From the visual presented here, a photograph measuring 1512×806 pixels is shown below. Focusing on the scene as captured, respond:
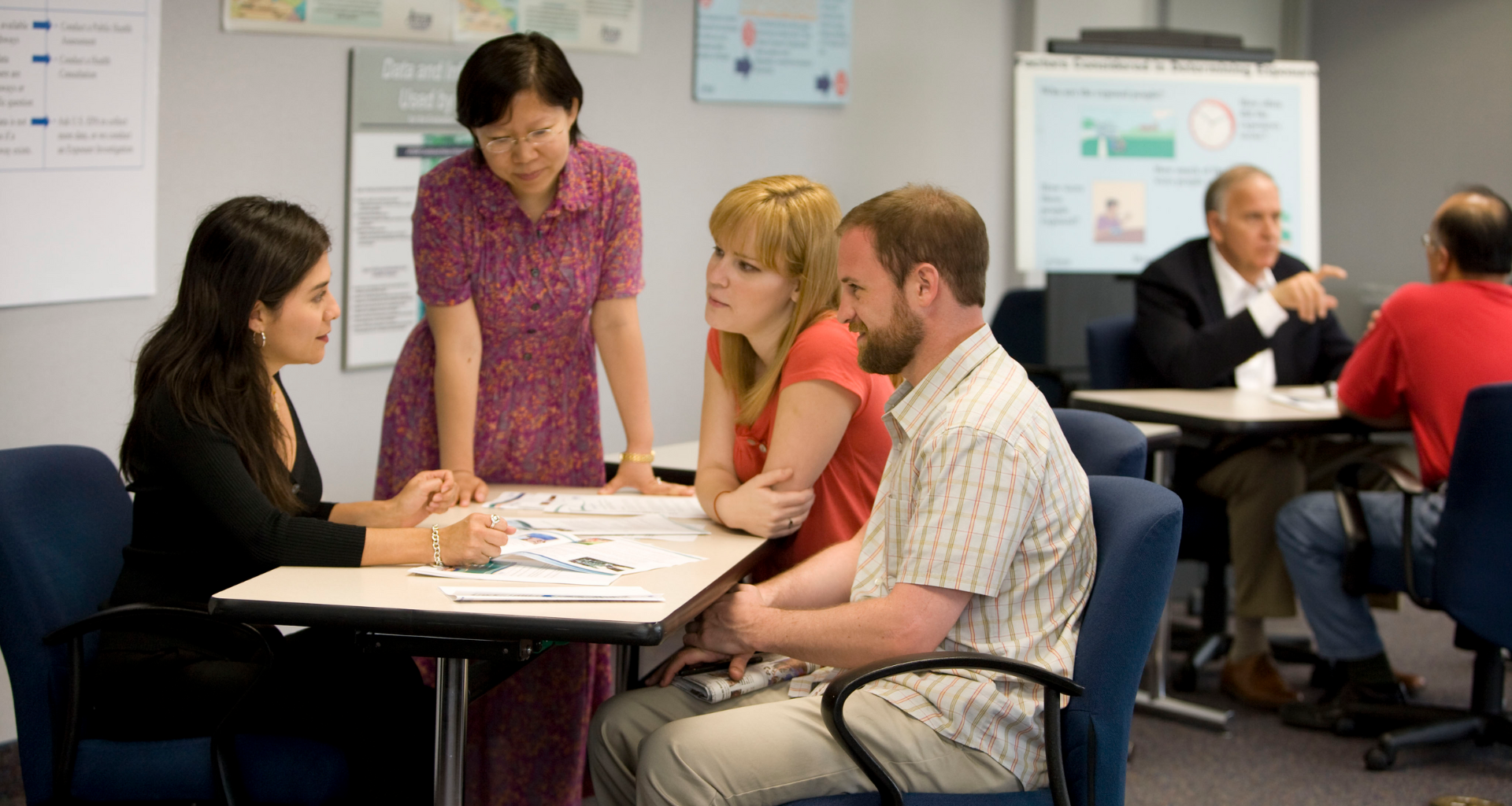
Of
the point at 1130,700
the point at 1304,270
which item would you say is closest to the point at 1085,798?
the point at 1130,700

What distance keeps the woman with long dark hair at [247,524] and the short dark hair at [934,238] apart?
670 millimetres

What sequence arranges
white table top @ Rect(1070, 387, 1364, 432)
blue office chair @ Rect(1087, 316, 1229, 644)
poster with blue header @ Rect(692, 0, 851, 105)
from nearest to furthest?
white table top @ Rect(1070, 387, 1364, 432) → blue office chair @ Rect(1087, 316, 1229, 644) → poster with blue header @ Rect(692, 0, 851, 105)

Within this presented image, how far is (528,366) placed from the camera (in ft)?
8.48

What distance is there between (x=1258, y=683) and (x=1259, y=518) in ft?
1.54

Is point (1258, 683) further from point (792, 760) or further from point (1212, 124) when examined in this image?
point (792, 760)

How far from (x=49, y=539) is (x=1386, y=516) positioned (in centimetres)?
298

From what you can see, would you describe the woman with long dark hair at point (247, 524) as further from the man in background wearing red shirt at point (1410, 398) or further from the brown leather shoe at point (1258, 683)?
the brown leather shoe at point (1258, 683)

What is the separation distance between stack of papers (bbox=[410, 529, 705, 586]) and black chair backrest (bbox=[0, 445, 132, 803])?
0.57 metres

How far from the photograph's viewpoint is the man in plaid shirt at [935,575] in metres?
1.64

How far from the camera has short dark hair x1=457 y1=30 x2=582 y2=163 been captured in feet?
7.55

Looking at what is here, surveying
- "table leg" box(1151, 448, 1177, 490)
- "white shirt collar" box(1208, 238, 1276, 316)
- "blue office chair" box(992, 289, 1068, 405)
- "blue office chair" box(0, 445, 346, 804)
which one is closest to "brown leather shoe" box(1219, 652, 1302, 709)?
"table leg" box(1151, 448, 1177, 490)

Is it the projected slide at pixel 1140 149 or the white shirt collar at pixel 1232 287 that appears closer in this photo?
the white shirt collar at pixel 1232 287

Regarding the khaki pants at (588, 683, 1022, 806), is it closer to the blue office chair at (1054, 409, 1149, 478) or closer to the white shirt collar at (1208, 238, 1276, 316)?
the blue office chair at (1054, 409, 1149, 478)

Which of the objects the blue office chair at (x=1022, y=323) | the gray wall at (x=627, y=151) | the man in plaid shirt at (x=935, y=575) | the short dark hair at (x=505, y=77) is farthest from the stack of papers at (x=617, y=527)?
the blue office chair at (x=1022, y=323)
